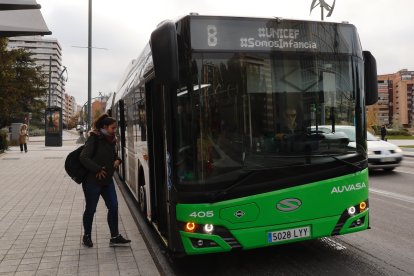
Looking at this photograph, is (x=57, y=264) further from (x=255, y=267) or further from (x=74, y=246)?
(x=255, y=267)

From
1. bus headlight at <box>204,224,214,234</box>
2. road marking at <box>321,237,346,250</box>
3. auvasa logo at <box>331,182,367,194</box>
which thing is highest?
auvasa logo at <box>331,182,367,194</box>

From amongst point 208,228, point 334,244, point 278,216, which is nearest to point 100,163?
point 208,228

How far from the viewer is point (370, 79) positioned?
540cm

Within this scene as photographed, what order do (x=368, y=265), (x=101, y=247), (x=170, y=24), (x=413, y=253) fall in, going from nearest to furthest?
1. (x=170, y=24)
2. (x=368, y=265)
3. (x=413, y=253)
4. (x=101, y=247)

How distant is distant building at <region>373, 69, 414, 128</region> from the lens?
496 ft

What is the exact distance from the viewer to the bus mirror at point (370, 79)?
540cm

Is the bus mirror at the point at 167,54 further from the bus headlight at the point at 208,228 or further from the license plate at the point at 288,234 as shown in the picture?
the license plate at the point at 288,234

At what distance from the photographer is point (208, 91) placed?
14.3ft

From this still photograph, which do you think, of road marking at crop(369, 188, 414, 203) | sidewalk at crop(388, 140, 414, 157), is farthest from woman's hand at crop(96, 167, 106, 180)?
sidewalk at crop(388, 140, 414, 157)

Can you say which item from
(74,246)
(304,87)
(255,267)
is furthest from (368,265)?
(74,246)

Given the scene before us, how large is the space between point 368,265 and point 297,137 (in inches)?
66.6

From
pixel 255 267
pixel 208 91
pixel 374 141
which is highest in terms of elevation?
pixel 208 91

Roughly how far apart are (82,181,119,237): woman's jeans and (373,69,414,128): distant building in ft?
503

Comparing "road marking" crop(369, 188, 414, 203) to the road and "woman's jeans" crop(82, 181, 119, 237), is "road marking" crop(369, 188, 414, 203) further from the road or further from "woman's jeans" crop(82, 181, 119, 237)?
"woman's jeans" crop(82, 181, 119, 237)
